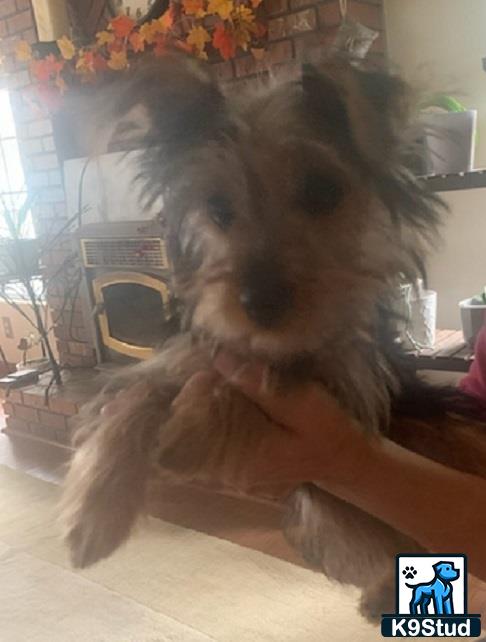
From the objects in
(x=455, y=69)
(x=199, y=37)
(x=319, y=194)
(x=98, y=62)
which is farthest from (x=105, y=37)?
(x=319, y=194)

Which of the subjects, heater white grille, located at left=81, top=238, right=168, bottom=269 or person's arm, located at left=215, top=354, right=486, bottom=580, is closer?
person's arm, located at left=215, top=354, right=486, bottom=580

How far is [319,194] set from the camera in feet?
4.04

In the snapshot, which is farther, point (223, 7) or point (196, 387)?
point (223, 7)

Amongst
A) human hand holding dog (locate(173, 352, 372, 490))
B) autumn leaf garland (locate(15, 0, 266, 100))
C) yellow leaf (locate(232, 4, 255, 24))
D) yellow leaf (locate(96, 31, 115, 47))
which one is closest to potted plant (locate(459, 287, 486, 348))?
autumn leaf garland (locate(15, 0, 266, 100))

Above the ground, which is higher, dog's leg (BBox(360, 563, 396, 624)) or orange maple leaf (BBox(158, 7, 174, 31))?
orange maple leaf (BBox(158, 7, 174, 31))

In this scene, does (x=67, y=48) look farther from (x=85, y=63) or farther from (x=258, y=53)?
(x=258, y=53)

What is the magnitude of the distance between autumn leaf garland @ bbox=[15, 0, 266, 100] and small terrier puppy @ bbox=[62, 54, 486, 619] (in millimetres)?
1824

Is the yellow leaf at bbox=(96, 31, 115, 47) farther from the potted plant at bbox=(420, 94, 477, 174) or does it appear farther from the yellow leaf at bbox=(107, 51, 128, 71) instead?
the potted plant at bbox=(420, 94, 477, 174)

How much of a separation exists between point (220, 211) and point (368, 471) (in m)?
0.50

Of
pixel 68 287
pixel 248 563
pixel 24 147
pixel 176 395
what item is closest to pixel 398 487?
pixel 176 395

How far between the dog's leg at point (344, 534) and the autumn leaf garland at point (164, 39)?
2114 mm

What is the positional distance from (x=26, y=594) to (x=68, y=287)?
7.61 ft

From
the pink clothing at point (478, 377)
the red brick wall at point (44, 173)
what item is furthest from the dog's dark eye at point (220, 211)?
the red brick wall at point (44, 173)

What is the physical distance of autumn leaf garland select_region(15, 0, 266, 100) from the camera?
128 inches
